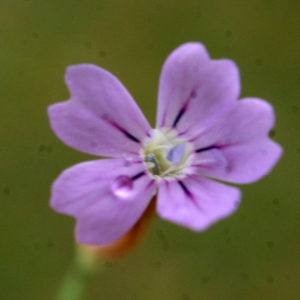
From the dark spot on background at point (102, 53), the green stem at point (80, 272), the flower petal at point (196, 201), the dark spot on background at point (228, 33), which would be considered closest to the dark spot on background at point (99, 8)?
the dark spot on background at point (102, 53)

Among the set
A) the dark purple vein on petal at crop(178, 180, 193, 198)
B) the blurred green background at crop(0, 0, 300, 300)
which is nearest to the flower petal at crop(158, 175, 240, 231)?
the dark purple vein on petal at crop(178, 180, 193, 198)

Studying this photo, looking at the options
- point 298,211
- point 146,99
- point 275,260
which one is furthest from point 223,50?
point 275,260

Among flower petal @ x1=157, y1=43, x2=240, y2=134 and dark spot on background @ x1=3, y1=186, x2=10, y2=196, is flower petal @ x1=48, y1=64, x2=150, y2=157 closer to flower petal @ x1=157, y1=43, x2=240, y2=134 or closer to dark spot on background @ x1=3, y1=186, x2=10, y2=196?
flower petal @ x1=157, y1=43, x2=240, y2=134

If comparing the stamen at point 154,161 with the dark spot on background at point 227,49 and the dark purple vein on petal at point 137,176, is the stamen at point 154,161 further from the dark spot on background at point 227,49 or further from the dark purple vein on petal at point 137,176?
the dark spot on background at point 227,49

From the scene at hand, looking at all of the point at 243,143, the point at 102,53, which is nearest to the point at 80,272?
the point at 243,143

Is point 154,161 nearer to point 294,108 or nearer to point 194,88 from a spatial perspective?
point 194,88

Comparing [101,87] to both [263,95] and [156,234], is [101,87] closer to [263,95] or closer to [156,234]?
[156,234]
